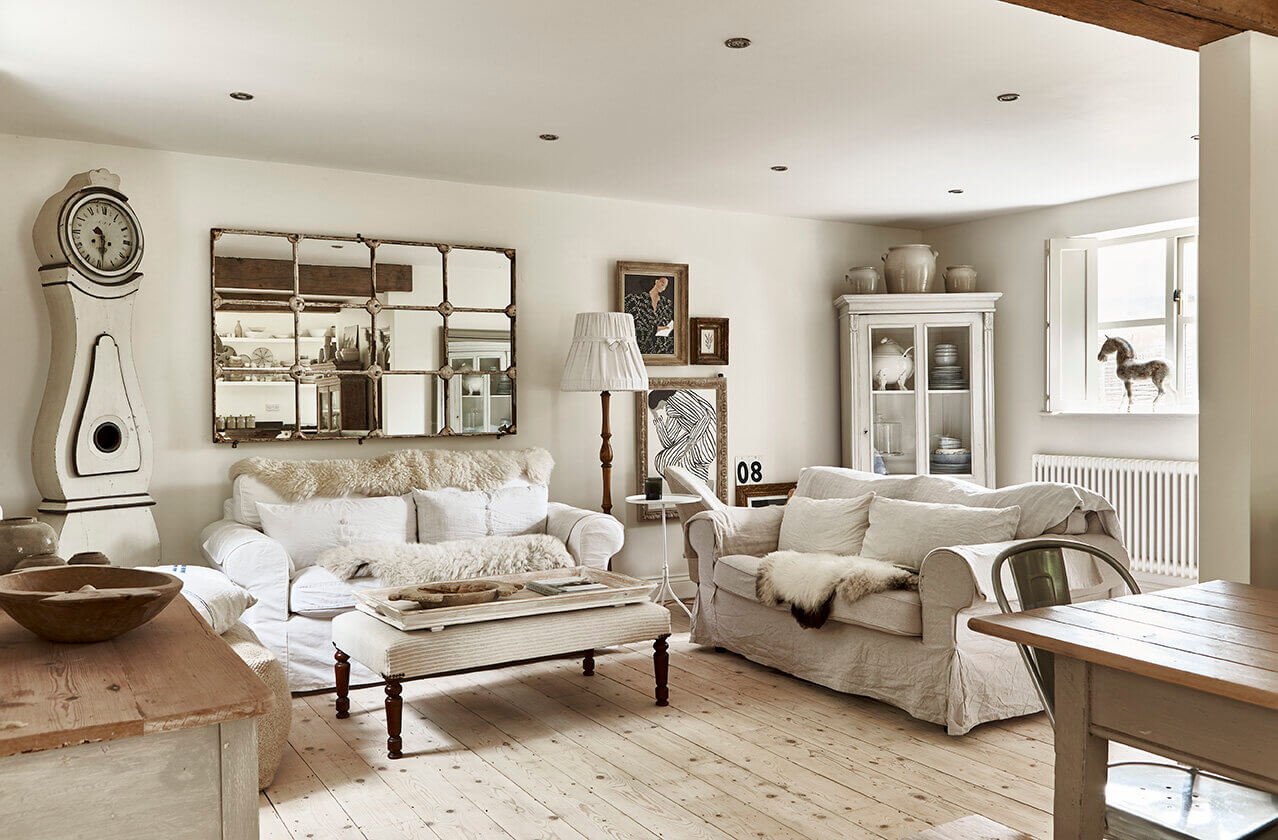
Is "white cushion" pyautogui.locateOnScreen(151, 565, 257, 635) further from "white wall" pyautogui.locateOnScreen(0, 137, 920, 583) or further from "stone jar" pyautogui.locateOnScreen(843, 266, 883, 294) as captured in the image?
"stone jar" pyautogui.locateOnScreen(843, 266, 883, 294)

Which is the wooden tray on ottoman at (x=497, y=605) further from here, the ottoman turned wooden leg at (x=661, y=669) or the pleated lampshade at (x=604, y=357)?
the pleated lampshade at (x=604, y=357)

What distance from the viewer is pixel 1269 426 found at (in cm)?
270

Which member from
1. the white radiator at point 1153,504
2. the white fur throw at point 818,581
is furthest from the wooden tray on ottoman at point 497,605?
the white radiator at point 1153,504

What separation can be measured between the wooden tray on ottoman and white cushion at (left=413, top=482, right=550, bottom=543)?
0.84 m

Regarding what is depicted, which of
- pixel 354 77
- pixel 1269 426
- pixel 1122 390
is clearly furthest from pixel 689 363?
pixel 1269 426

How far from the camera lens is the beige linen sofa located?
137 inches

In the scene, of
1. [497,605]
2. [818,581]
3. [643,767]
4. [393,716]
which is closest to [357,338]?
[497,605]

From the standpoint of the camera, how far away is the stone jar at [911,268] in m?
6.32

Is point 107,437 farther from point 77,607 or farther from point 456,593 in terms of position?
point 77,607

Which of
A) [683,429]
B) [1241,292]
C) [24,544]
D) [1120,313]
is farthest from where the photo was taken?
[683,429]

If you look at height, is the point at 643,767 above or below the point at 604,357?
below

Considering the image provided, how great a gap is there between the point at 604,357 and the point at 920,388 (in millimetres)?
2280

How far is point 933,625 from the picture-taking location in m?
3.53

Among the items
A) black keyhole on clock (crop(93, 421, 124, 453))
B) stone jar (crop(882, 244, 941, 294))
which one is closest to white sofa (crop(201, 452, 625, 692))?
black keyhole on clock (crop(93, 421, 124, 453))
